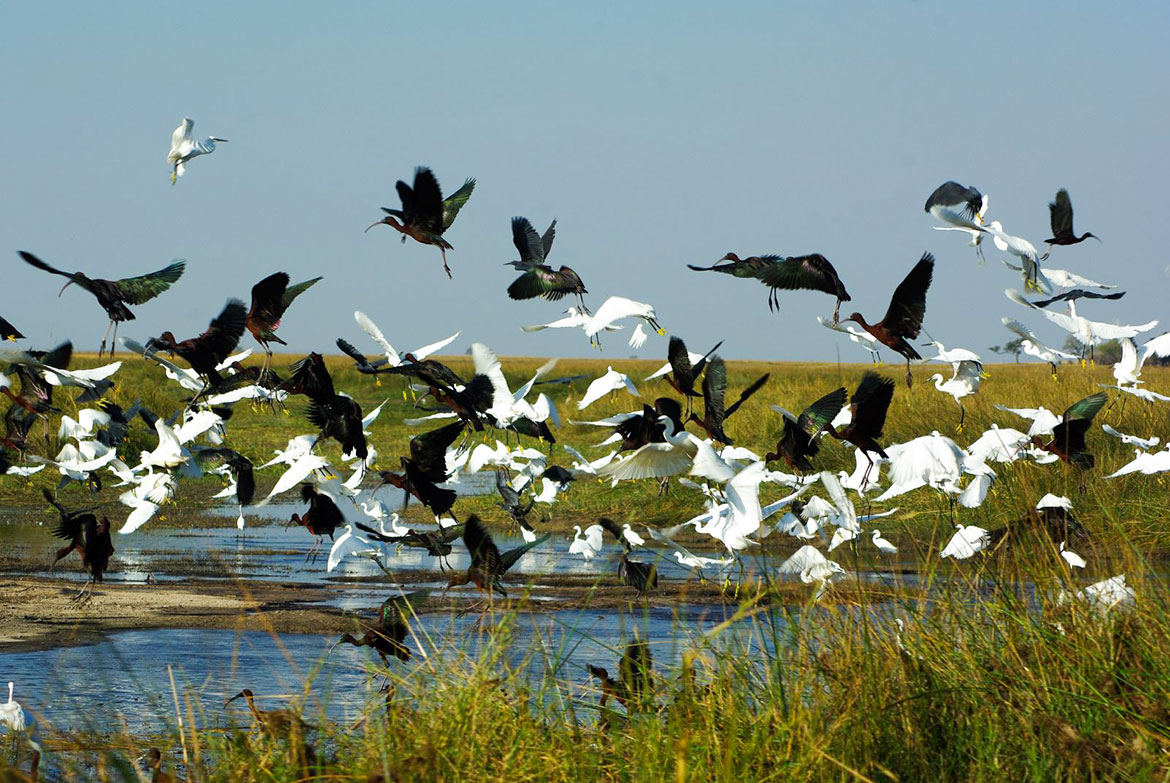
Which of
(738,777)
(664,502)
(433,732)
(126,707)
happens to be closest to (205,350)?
(126,707)

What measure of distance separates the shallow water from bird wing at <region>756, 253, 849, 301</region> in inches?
49.7

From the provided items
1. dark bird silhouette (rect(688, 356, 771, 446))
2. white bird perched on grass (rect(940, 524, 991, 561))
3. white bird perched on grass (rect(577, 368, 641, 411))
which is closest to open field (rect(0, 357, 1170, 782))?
white bird perched on grass (rect(940, 524, 991, 561))

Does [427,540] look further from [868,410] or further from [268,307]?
[868,410]

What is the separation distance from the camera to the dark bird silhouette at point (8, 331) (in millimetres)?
4691

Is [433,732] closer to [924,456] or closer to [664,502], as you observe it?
[924,456]

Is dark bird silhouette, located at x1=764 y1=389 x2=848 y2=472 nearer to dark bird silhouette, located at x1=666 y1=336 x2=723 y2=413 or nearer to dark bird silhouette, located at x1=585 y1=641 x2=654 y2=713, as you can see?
dark bird silhouette, located at x1=666 y1=336 x2=723 y2=413

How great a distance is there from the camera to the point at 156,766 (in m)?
3.19

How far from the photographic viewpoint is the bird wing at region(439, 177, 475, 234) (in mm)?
5219

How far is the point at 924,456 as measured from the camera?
17.4ft

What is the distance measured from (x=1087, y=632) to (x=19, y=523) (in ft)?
39.7

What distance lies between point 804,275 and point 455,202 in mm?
1833

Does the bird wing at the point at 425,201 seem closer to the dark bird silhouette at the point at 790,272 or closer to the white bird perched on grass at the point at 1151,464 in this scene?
the dark bird silhouette at the point at 790,272

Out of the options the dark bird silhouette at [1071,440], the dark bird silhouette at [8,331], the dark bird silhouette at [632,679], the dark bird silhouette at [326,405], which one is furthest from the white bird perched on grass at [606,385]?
the dark bird silhouette at [8,331]

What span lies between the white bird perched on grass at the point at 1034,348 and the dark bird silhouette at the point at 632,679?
3022mm
